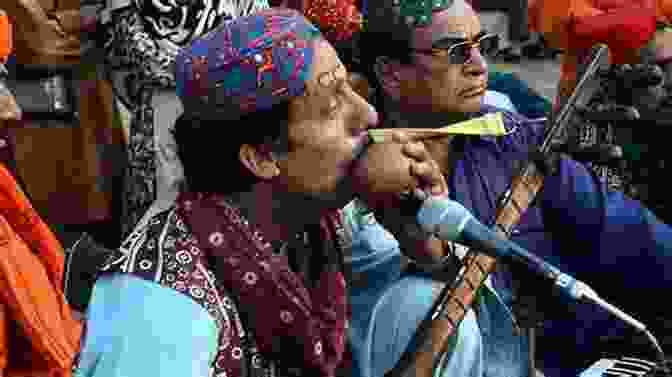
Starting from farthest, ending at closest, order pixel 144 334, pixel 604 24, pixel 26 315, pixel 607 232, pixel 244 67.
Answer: pixel 604 24 → pixel 607 232 → pixel 26 315 → pixel 244 67 → pixel 144 334

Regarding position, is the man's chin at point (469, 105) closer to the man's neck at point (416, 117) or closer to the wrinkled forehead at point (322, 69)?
the man's neck at point (416, 117)

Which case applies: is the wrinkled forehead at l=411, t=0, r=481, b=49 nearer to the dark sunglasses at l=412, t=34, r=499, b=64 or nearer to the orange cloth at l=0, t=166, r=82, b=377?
the dark sunglasses at l=412, t=34, r=499, b=64

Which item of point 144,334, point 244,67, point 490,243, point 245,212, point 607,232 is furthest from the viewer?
point 607,232

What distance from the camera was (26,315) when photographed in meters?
2.79

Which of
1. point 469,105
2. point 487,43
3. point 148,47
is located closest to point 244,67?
point 469,105

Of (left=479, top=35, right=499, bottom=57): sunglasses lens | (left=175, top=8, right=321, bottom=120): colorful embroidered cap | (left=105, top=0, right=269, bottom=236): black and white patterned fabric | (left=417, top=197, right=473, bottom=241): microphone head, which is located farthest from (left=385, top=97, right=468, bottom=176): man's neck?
(left=417, top=197, right=473, bottom=241): microphone head

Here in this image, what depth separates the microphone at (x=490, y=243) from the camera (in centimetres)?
164

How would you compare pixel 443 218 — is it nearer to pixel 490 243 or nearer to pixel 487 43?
pixel 490 243

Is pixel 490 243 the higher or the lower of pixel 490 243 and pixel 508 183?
the higher

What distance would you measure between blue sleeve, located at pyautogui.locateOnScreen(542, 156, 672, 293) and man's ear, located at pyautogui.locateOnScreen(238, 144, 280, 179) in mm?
→ 1207

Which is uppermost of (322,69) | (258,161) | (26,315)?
(322,69)

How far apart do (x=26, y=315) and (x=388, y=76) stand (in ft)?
4.48

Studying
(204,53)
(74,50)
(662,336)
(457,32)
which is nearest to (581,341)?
(662,336)

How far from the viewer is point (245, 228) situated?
6.83 ft
